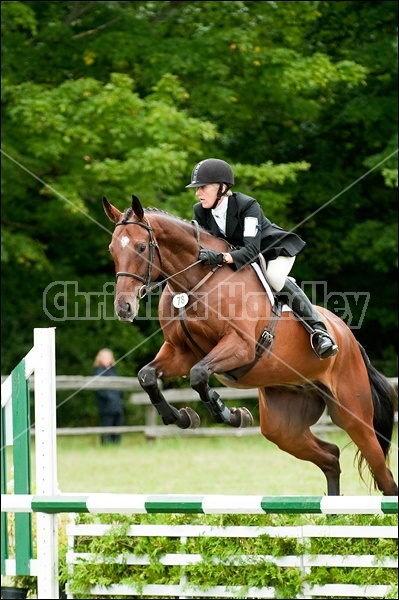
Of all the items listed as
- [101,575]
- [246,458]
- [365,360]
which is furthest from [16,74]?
[101,575]

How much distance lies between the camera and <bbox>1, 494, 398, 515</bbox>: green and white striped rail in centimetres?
435

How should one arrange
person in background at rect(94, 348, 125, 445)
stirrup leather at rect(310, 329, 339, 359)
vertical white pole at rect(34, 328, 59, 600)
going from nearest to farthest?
vertical white pole at rect(34, 328, 59, 600)
stirrup leather at rect(310, 329, 339, 359)
person in background at rect(94, 348, 125, 445)

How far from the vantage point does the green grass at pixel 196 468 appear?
9.54 m

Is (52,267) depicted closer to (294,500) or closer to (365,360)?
(365,360)

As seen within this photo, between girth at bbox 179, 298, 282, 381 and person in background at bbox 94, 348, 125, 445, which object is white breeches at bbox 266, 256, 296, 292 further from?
person in background at bbox 94, 348, 125, 445

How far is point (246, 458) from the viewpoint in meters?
12.7

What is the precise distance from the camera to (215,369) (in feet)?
17.3

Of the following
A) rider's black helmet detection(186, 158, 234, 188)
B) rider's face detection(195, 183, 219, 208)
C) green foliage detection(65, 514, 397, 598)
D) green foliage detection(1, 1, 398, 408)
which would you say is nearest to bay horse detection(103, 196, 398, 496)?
rider's face detection(195, 183, 219, 208)

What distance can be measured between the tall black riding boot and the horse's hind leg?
0.55 meters

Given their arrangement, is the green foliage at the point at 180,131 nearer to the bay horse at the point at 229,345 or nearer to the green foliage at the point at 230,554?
the bay horse at the point at 229,345

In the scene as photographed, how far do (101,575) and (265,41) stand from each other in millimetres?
12175

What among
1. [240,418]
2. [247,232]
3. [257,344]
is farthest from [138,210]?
[240,418]

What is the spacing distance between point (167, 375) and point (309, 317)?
93 centimetres

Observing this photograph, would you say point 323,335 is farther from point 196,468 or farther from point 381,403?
point 196,468
